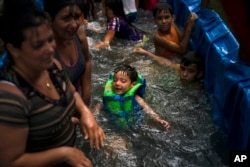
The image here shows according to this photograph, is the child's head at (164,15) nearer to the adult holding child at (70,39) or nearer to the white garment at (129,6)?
the white garment at (129,6)

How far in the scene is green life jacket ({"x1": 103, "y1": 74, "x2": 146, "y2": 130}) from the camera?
3.71 meters

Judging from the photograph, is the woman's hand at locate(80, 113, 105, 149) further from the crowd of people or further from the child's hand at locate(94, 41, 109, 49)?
the child's hand at locate(94, 41, 109, 49)

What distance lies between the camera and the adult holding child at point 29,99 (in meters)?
1.56

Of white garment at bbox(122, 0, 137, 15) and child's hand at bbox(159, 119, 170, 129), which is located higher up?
white garment at bbox(122, 0, 137, 15)

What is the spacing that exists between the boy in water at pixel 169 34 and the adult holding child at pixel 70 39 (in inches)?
74.5

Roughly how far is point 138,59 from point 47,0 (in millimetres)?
2843

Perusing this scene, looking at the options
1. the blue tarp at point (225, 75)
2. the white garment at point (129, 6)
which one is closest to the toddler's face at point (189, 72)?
the blue tarp at point (225, 75)

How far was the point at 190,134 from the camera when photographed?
3623 millimetres

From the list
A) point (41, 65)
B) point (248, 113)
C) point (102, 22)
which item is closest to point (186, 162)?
point (248, 113)

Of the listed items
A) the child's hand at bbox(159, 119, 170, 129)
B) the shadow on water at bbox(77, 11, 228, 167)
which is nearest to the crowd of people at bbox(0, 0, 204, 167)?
the shadow on water at bbox(77, 11, 228, 167)

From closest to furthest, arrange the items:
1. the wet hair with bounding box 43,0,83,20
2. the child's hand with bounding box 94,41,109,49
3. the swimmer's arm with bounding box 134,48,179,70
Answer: the wet hair with bounding box 43,0,83,20
the swimmer's arm with bounding box 134,48,179,70
the child's hand with bounding box 94,41,109,49

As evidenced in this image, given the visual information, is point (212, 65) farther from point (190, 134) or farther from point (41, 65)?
point (41, 65)

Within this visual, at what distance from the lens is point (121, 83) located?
3727 mm

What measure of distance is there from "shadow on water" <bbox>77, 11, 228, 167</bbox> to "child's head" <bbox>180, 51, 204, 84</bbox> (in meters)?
0.18
